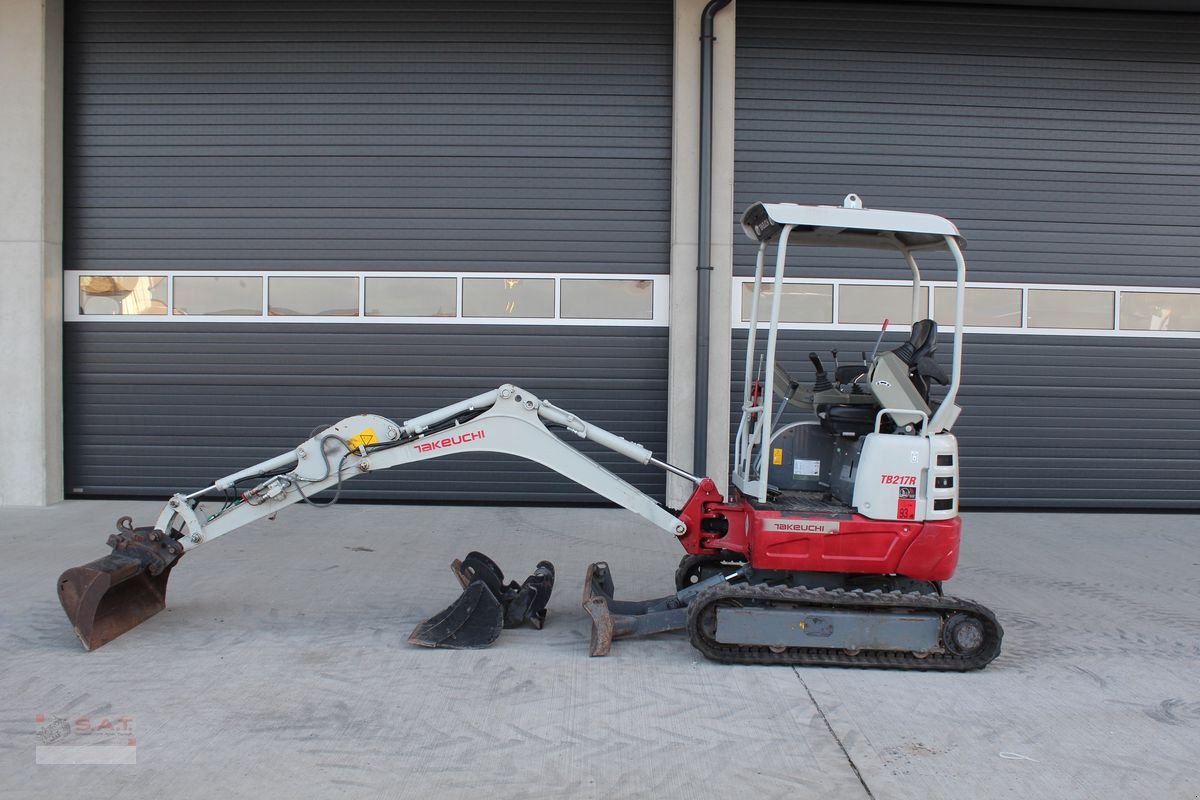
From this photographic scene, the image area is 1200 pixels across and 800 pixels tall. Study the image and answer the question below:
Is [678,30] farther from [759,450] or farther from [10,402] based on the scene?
[10,402]

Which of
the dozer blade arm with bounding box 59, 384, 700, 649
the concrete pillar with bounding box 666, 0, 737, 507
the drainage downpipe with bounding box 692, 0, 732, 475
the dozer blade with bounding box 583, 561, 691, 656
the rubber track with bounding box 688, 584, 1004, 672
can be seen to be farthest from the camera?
the concrete pillar with bounding box 666, 0, 737, 507

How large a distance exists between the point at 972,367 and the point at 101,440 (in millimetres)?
9331

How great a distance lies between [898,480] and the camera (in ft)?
16.2

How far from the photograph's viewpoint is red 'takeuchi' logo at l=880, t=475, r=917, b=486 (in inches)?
195

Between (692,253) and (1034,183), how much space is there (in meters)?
3.81

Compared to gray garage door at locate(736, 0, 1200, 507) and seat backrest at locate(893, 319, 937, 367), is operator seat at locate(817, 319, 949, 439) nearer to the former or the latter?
seat backrest at locate(893, 319, 937, 367)

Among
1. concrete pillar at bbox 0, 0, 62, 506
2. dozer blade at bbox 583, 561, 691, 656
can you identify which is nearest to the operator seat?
dozer blade at bbox 583, 561, 691, 656

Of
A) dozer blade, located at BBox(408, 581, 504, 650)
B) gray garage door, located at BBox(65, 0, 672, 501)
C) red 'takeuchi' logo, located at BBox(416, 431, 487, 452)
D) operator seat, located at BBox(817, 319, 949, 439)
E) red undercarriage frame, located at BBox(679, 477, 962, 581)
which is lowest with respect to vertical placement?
dozer blade, located at BBox(408, 581, 504, 650)

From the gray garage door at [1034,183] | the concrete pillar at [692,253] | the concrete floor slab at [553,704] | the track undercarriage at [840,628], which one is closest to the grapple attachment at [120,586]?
the concrete floor slab at [553,704]

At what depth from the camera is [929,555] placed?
500 cm

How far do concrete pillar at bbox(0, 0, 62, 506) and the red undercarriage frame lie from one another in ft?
25.6

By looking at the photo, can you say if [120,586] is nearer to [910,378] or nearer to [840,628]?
[840,628]

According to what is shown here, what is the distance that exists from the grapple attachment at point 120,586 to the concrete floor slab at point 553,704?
123 mm

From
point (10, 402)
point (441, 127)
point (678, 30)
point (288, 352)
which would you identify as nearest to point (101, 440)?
point (10, 402)
